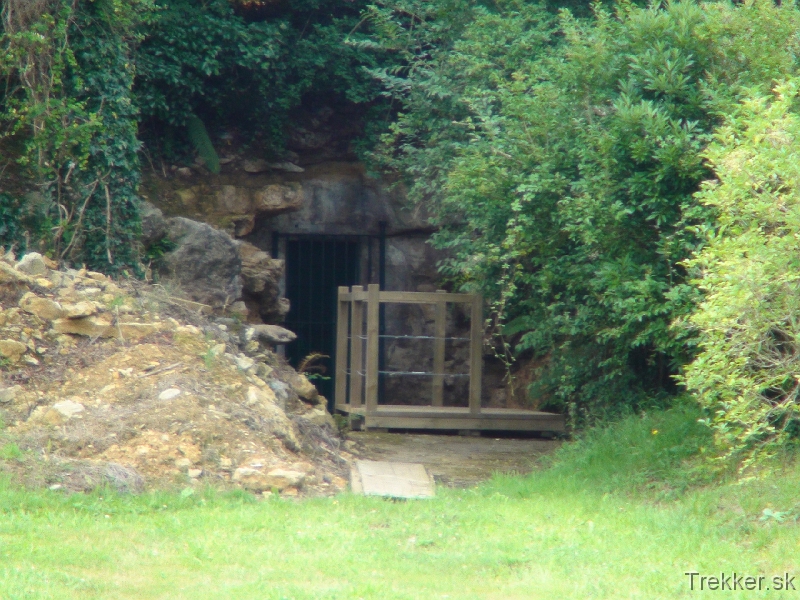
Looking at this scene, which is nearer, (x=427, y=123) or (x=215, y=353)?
(x=215, y=353)

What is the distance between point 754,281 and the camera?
5324 mm

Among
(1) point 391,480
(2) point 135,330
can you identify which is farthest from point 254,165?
(1) point 391,480

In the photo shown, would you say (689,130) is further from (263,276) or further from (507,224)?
(263,276)

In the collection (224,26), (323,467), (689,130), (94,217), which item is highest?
(224,26)

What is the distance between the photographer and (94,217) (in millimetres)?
9391

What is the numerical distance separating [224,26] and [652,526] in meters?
8.99

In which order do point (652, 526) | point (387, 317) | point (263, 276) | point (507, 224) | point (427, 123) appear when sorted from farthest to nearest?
point (387, 317), point (263, 276), point (427, 123), point (507, 224), point (652, 526)

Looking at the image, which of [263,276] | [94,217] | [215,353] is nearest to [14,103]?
[94,217]

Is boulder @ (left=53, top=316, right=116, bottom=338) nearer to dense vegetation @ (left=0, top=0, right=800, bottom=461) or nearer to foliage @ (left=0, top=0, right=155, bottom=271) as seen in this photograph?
dense vegetation @ (left=0, top=0, right=800, bottom=461)

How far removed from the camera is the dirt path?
7957 mm

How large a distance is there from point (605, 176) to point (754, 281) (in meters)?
2.07

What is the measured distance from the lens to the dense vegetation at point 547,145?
5.74 metres

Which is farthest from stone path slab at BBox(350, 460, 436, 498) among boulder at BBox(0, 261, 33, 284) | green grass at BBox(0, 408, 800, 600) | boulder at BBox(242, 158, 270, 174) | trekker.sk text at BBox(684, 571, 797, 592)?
boulder at BBox(242, 158, 270, 174)

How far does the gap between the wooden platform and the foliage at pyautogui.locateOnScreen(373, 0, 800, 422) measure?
37 cm
